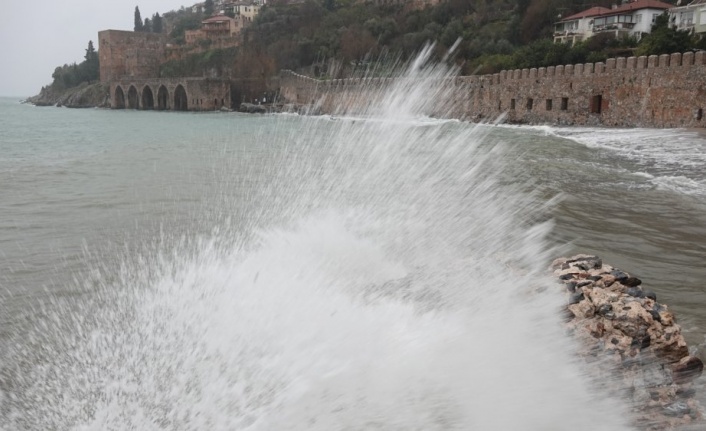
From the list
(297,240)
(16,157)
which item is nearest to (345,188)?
(297,240)

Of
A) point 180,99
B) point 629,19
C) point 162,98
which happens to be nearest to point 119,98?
point 162,98

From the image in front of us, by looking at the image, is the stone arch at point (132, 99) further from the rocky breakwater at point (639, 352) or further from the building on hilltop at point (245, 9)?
the rocky breakwater at point (639, 352)

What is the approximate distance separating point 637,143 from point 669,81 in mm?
5776

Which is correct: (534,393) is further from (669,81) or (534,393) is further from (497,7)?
(497,7)

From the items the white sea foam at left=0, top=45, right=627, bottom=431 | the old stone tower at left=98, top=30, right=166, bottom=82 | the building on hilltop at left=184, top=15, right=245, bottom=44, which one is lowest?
the white sea foam at left=0, top=45, right=627, bottom=431

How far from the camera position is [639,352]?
366 centimetres

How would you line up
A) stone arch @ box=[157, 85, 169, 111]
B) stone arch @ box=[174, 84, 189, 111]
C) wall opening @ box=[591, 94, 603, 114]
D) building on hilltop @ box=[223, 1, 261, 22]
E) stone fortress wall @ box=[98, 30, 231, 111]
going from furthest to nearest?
building on hilltop @ box=[223, 1, 261, 22] < stone arch @ box=[157, 85, 169, 111] < stone arch @ box=[174, 84, 189, 111] < stone fortress wall @ box=[98, 30, 231, 111] < wall opening @ box=[591, 94, 603, 114]

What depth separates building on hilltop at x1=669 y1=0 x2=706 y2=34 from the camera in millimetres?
35125

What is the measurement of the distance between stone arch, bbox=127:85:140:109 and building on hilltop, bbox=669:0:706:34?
251 feet

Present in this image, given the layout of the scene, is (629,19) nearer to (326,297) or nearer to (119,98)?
(326,297)

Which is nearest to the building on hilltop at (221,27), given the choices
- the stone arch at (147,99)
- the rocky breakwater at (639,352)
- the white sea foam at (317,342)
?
the stone arch at (147,99)

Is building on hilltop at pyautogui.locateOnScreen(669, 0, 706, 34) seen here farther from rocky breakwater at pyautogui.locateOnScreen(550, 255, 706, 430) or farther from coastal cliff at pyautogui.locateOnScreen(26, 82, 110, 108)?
coastal cliff at pyautogui.locateOnScreen(26, 82, 110, 108)

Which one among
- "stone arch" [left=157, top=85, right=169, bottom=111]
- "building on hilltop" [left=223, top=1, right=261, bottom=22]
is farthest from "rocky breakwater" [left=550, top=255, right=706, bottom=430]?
"building on hilltop" [left=223, top=1, right=261, bottom=22]

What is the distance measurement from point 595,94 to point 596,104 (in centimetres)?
52
